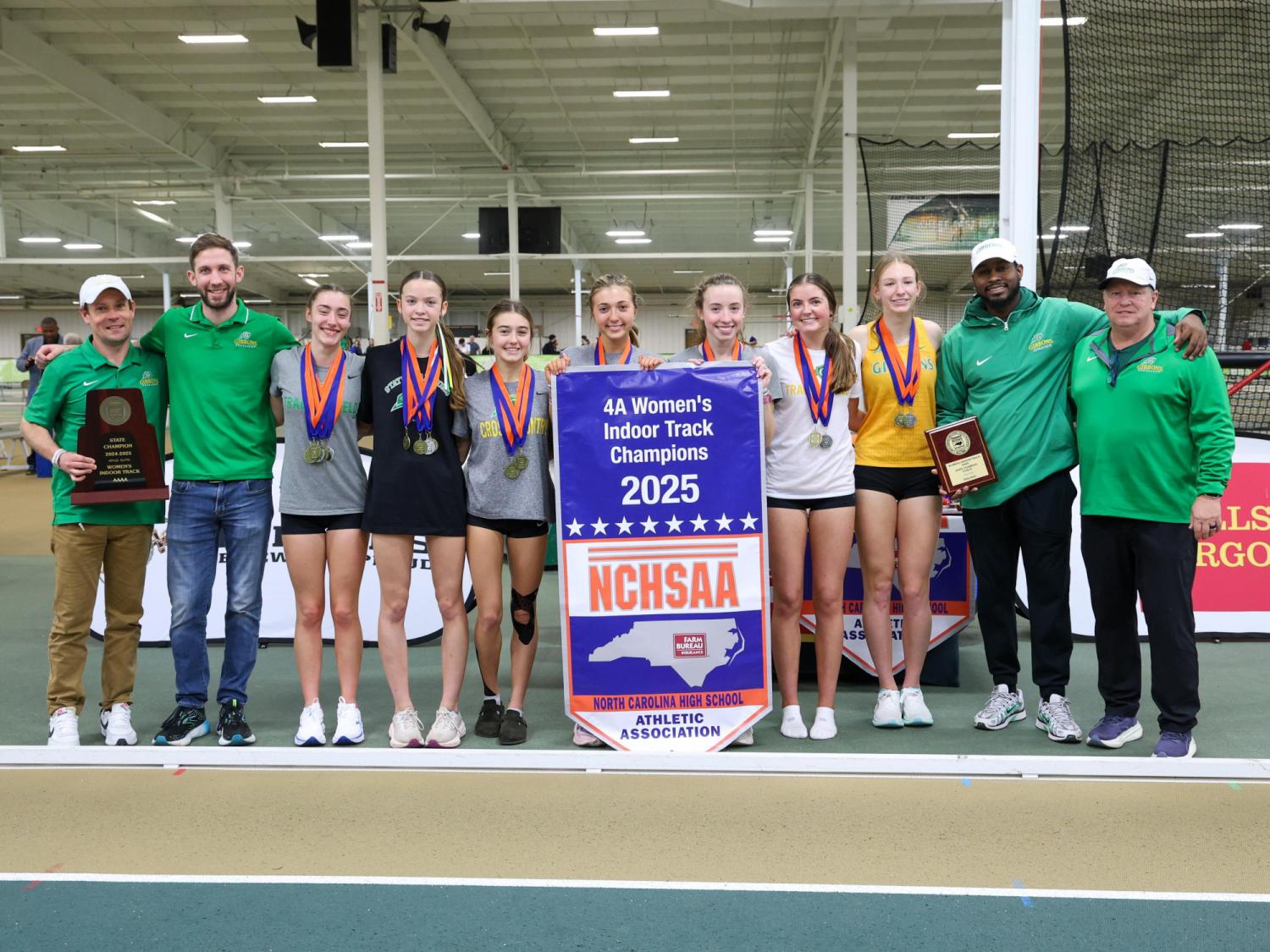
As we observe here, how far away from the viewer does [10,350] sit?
126ft

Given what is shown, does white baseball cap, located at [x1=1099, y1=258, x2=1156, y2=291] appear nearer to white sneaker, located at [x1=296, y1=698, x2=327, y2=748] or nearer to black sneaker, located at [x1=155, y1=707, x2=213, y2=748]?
white sneaker, located at [x1=296, y1=698, x2=327, y2=748]

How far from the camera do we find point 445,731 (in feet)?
11.7

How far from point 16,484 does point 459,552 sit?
38.3 feet

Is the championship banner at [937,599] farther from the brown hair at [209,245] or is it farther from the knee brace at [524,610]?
the brown hair at [209,245]

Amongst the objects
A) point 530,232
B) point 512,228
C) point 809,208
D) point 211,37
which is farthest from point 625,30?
point 512,228

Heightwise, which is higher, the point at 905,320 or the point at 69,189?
the point at 69,189

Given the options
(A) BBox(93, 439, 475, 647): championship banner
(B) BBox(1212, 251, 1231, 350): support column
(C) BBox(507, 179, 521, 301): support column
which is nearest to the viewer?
(A) BBox(93, 439, 475, 647): championship banner

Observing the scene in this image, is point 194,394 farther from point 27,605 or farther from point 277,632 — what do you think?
point 27,605

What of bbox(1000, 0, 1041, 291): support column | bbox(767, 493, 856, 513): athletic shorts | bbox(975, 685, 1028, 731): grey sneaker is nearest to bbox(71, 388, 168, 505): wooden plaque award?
bbox(767, 493, 856, 513): athletic shorts

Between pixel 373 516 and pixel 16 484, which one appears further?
pixel 16 484

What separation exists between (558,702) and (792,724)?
1.01m

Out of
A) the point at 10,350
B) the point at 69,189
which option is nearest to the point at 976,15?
the point at 69,189

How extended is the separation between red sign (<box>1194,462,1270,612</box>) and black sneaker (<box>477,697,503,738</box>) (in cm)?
336

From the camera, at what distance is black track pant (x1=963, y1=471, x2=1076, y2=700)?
11.8 feet
